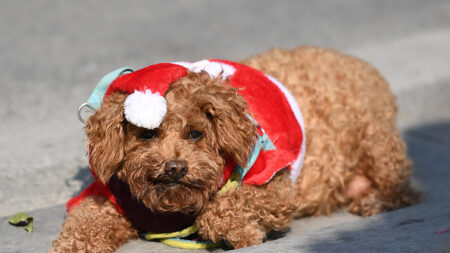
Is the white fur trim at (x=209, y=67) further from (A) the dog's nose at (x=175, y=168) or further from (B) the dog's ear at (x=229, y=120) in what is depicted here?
(A) the dog's nose at (x=175, y=168)

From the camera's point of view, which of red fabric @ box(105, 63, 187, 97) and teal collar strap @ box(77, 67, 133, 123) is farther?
teal collar strap @ box(77, 67, 133, 123)

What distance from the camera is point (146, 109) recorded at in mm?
2926

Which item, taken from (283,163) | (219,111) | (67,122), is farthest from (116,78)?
(67,122)

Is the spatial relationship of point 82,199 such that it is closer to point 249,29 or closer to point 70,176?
point 70,176

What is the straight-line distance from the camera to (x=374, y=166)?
4266 mm

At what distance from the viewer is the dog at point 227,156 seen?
3.07 meters

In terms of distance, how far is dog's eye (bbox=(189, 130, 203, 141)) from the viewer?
10.4 ft

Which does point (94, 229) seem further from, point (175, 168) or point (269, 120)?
point (269, 120)

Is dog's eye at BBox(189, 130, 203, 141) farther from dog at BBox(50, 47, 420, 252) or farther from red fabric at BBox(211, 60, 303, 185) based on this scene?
red fabric at BBox(211, 60, 303, 185)

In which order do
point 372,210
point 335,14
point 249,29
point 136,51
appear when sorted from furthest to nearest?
point 335,14 < point 249,29 < point 136,51 < point 372,210

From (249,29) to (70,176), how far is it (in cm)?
476

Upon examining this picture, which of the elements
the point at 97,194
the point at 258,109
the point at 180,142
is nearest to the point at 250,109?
the point at 258,109

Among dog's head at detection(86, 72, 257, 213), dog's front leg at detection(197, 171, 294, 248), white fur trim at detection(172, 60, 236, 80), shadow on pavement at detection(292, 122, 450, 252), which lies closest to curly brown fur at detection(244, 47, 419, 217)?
shadow on pavement at detection(292, 122, 450, 252)

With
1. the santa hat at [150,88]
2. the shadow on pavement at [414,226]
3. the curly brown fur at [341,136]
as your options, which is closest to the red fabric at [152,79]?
the santa hat at [150,88]
